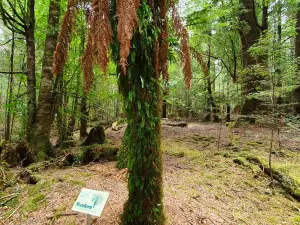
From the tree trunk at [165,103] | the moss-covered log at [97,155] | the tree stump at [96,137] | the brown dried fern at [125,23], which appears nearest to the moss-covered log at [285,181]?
the tree trunk at [165,103]

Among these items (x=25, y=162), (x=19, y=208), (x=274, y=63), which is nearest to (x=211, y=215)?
(x=19, y=208)

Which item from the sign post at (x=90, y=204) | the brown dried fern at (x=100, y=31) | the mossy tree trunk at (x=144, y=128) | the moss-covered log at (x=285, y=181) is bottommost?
the moss-covered log at (x=285, y=181)

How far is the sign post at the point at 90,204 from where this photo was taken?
6.23ft

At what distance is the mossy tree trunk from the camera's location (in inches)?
74.6

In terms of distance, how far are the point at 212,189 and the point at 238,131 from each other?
5105 mm

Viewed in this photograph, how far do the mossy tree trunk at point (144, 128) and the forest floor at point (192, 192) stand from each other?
18.0 inches

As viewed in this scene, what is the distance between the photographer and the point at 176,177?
405 cm

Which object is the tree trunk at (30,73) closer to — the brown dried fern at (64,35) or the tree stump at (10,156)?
the tree stump at (10,156)

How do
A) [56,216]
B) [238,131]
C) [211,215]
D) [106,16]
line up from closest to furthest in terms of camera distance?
1. [106,16]
2. [56,216]
3. [211,215]
4. [238,131]


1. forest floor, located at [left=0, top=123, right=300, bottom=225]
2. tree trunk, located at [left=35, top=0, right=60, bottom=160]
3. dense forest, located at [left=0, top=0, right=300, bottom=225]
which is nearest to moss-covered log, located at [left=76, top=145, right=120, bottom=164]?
dense forest, located at [left=0, top=0, right=300, bottom=225]

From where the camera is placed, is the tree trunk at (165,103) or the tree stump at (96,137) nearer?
the tree trunk at (165,103)

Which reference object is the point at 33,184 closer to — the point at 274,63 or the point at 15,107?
the point at 15,107

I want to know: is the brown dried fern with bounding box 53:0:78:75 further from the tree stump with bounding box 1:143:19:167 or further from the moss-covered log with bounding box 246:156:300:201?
the moss-covered log with bounding box 246:156:300:201

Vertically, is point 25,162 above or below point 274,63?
below
